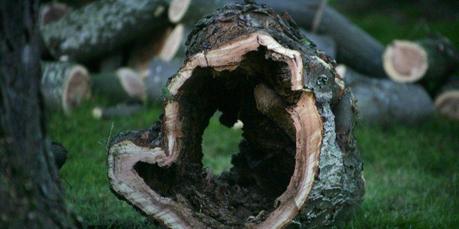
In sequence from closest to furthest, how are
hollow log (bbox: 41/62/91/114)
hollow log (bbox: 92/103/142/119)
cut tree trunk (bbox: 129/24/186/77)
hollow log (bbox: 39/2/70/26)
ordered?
hollow log (bbox: 92/103/142/119) < hollow log (bbox: 41/62/91/114) < cut tree trunk (bbox: 129/24/186/77) < hollow log (bbox: 39/2/70/26)

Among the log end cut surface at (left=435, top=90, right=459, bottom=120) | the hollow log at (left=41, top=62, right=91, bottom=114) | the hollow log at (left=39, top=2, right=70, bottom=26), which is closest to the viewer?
the hollow log at (left=41, top=62, right=91, bottom=114)

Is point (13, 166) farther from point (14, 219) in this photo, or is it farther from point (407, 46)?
point (407, 46)

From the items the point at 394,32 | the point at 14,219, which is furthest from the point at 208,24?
the point at 394,32

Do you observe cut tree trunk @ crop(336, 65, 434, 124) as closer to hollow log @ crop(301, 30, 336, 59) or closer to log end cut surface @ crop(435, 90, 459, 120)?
hollow log @ crop(301, 30, 336, 59)

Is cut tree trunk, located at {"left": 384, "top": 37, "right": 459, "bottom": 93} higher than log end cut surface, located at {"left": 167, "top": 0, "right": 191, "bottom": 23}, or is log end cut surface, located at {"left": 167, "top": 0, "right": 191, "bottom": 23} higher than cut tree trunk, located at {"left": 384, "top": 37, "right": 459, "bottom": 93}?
log end cut surface, located at {"left": 167, "top": 0, "right": 191, "bottom": 23}

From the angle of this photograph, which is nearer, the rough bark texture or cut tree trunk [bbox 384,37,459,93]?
the rough bark texture

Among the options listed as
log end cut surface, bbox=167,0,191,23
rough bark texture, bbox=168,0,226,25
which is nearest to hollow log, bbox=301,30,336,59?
rough bark texture, bbox=168,0,226,25

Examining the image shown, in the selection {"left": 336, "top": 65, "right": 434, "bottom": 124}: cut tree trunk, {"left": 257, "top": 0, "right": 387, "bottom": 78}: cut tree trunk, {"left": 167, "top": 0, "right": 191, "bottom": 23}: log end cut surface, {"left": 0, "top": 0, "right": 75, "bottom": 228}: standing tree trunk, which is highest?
{"left": 0, "top": 0, "right": 75, "bottom": 228}: standing tree trunk

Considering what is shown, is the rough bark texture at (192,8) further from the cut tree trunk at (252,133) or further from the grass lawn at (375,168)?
the cut tree trunk at (252,133)

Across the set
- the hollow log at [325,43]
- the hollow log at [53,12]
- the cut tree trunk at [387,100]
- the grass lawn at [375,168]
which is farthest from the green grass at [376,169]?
the hollow log at [53,12]
